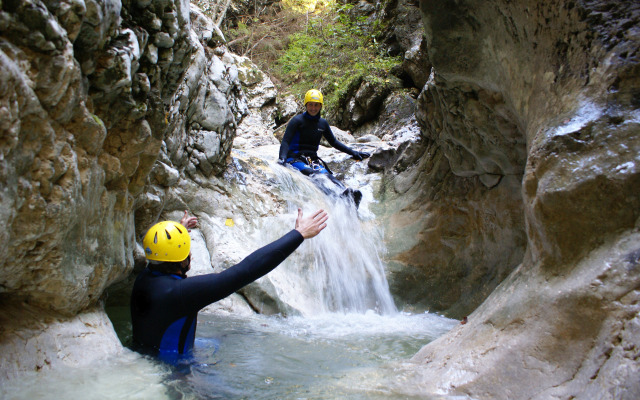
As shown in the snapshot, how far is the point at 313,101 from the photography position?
7.96 metres

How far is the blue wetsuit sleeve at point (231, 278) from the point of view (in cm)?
279

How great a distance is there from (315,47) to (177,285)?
13.7 meters

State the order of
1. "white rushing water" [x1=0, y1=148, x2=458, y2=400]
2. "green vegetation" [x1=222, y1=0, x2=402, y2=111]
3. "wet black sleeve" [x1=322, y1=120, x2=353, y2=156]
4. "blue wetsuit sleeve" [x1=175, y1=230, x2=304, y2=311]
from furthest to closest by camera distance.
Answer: "green vegetation" [x1=222, y1=0, x2=402, y2=111], "wet black sleeve" [x1=322, y1=120, x2=353, y2=156], "blue wetsuit sleeve" [x1=175, y1=230, x2=304, y2=311], "white rushing water" [x1=0, y1=148, x2=458, y2=400]

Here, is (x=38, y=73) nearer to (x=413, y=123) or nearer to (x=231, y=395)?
(x=231, y=395)

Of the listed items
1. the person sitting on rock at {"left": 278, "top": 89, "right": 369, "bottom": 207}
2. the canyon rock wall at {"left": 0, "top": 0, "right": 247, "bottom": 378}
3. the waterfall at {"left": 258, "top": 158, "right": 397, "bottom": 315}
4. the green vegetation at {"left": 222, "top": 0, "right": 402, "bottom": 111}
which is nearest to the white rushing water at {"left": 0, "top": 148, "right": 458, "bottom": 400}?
the waterfall at {"left": 258, "top": 158, "right": 397, "bottom": 315}

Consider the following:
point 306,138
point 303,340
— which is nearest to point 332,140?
point 306,138

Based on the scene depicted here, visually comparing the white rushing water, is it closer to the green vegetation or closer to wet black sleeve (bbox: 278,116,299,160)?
wet black sleeve (bbox: 278,116,299,160)

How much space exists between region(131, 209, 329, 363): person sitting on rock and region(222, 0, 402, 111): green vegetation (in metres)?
10.0

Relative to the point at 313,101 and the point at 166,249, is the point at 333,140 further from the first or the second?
the point at 166,249

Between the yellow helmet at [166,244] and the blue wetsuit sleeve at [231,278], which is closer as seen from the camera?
the blue wetsuit sleeve at [231,278]

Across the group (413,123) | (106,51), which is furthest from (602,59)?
(413,123)

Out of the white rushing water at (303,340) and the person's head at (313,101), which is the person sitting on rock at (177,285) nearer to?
the white rushing water at (303,340)

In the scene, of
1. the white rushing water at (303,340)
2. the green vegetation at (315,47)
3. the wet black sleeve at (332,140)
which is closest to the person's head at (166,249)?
the white rushing water at (303,340)

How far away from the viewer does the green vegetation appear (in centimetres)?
1335
